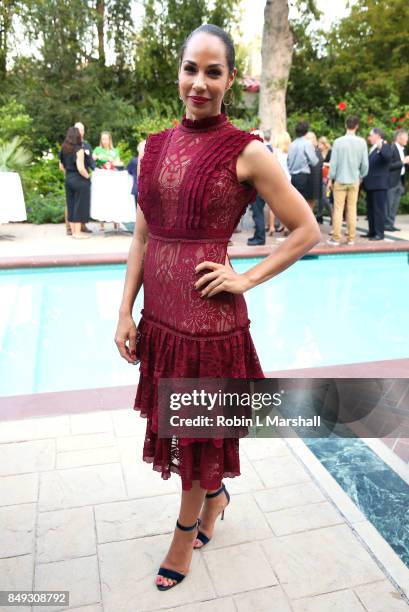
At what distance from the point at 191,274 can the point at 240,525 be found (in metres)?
1.23

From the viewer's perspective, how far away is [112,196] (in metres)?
8.77

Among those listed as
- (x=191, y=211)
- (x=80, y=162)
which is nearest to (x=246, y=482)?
(x=191, y=211)

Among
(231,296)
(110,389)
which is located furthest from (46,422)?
(231,296)

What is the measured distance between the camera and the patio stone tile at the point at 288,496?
2529mm

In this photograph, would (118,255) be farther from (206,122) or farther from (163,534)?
(206,122)

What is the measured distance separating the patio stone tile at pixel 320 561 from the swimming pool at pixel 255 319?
2.50 meters

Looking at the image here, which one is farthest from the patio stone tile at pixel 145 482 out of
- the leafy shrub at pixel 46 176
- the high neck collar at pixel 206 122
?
the leafy shrub at pixel 46 176

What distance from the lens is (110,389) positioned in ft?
11.8

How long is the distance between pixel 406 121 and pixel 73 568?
38.2 feet

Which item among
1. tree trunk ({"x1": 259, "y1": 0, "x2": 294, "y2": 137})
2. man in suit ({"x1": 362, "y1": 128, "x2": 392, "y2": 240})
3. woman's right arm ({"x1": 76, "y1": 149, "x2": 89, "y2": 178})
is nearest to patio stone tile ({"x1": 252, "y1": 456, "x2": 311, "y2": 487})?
woman's right arm ({"x1": 76, "y1": 149, "x2": 89, "y2": 178})

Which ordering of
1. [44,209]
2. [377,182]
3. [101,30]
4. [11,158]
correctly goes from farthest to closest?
1. [101,30]
2. [44,209]
3. [11,158]
4. [377,182]

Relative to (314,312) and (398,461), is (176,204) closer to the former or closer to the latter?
(398,461)

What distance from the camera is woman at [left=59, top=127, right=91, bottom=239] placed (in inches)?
312

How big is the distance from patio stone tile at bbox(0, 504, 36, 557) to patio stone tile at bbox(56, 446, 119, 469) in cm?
35
